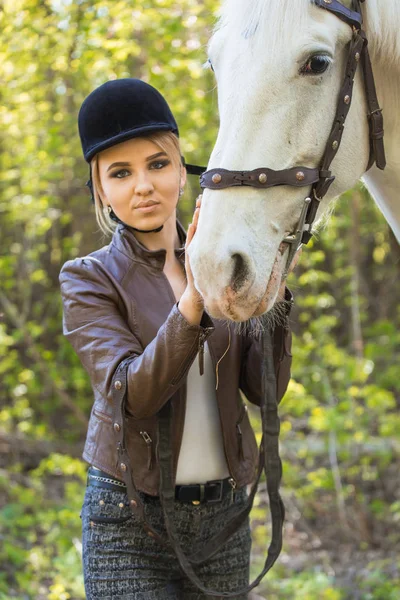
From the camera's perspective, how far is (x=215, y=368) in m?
1.91

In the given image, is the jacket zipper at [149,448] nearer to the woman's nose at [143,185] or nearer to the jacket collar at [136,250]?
the jacket collar at [136,250]

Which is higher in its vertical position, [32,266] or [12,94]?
[12,94]

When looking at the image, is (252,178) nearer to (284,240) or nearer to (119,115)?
(284,240)

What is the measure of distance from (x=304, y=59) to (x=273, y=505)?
119 centimetres

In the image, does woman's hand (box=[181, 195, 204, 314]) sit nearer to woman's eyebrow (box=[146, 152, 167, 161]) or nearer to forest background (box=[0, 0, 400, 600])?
woman's eyebrow (box=[146, 152, 167, 161])

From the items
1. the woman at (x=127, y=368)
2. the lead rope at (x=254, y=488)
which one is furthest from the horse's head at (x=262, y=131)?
the lead rope at (x=254, y=488)

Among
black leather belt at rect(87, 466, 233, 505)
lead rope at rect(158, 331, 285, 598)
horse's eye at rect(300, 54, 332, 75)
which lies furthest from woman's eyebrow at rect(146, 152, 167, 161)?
black leather belt at rect(87, 466, 233, 505)

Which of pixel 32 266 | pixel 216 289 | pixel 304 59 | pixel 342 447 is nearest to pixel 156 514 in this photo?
pixel 216 289

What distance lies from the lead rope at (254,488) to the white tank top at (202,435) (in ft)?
0.36

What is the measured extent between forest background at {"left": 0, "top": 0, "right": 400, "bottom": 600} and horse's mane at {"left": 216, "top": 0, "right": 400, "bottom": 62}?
2364 millimetres

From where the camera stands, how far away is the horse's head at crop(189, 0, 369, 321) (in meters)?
1.49

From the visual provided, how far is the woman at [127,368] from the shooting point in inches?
69.9

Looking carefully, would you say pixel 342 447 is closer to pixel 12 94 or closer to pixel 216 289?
pixel 12 94

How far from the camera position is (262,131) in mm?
1569
